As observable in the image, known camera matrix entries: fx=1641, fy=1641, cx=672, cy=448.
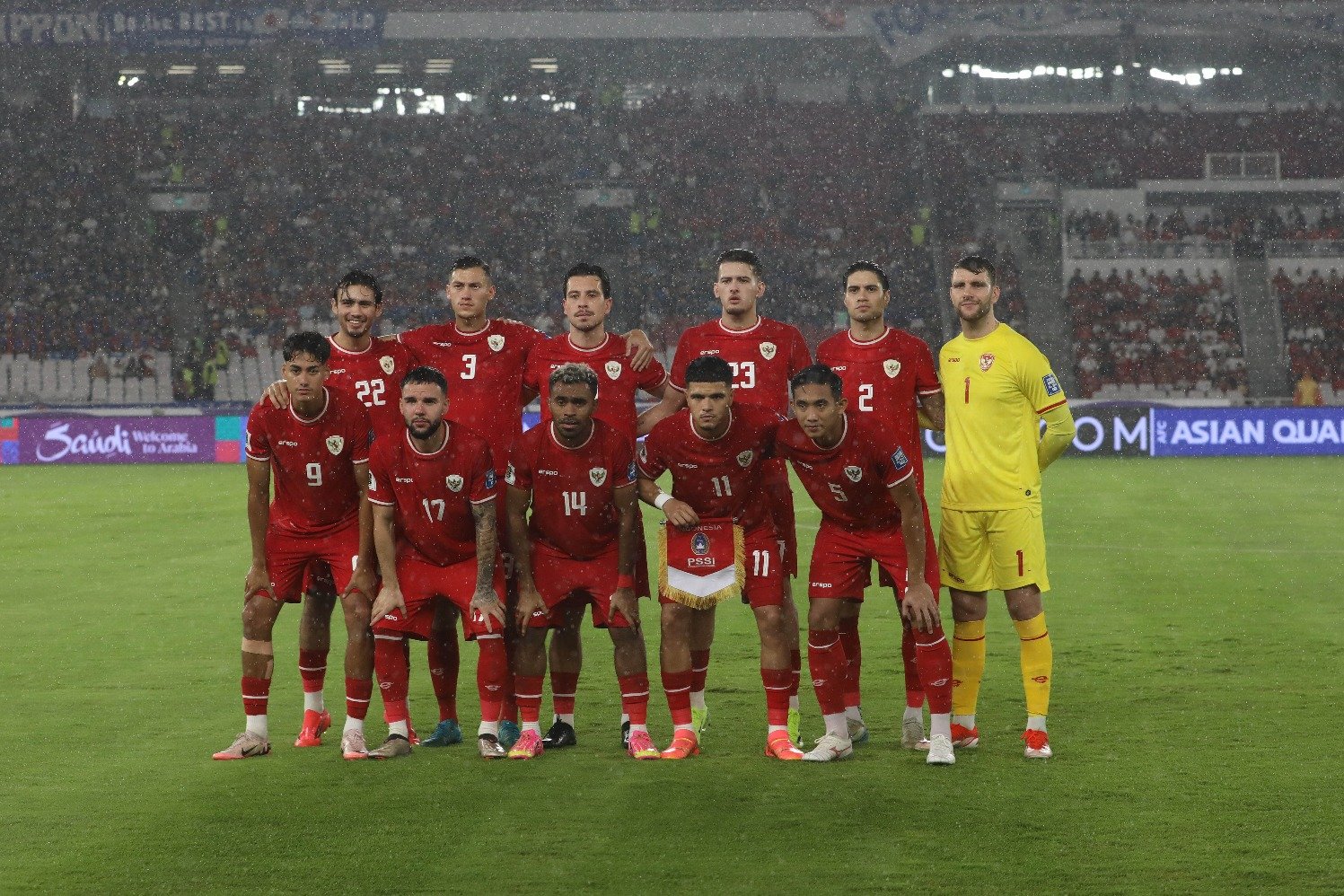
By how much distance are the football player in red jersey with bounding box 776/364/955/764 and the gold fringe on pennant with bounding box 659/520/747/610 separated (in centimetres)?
34

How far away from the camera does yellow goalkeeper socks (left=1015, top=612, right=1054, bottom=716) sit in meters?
7.58

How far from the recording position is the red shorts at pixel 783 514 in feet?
26.1

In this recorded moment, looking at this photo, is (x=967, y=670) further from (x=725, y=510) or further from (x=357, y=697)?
(x=357, y=697)

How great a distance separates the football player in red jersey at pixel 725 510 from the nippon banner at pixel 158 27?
1494 inches

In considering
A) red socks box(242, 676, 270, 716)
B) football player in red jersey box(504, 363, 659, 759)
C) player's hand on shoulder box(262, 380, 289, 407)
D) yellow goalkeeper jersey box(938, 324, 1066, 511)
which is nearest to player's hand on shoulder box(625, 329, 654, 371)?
football player in red jersey box(504, 363, 659, 759)

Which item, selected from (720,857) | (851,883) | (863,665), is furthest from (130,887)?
(863,665)

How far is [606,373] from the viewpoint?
827 cm

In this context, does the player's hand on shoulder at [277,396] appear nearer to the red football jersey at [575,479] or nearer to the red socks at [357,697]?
the red football jersey at [575,479]

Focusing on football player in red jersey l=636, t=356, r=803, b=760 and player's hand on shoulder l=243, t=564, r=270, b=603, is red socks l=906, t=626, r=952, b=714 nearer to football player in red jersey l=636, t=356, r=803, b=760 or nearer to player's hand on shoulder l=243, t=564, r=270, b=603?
football player in red jersey l=636, t=356, r=803, b=760

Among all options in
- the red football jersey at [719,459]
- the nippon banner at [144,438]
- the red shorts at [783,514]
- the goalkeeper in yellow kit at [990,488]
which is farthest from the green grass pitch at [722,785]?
the nippon banner at [144,438]

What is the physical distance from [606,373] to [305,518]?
5.40 feet

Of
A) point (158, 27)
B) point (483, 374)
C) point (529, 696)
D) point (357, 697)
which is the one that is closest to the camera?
point (357, 697)

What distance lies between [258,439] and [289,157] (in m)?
38.3

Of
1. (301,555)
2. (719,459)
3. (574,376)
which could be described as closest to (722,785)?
(719,459)
